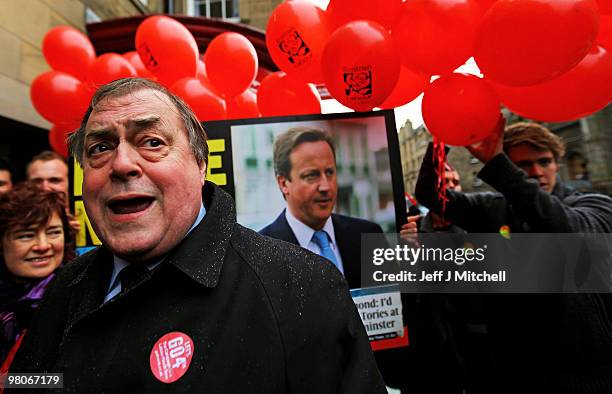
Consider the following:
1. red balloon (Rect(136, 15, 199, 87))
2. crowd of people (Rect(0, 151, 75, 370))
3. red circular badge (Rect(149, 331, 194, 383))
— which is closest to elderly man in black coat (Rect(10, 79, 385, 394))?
red circular badge (Rect(149, 331, 194, 383))

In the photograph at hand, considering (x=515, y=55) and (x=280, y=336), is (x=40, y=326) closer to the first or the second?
(x=280, y=336)

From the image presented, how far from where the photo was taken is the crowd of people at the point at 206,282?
102cm

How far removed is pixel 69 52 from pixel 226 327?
3.24 metres

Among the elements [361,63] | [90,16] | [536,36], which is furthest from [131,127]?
[90,16]

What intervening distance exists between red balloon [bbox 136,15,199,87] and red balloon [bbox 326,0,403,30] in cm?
145

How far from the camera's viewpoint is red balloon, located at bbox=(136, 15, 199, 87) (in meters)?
2.94

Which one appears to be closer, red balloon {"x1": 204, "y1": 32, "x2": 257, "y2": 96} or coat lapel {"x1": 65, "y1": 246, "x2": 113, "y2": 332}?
coat lapel {"x1": 65, "y1": 246, "x2": 113, "y2": 332}

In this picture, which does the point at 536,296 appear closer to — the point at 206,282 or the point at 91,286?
the point at 206,282

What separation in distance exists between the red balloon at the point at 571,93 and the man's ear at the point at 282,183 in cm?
126

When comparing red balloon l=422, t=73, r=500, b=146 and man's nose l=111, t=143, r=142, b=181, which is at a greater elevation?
red balloon l=422, t=73, r=500, b=146

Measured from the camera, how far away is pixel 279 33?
2168mm

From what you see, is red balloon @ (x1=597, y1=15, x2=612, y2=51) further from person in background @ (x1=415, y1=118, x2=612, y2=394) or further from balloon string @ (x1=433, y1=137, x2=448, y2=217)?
balloon string @ (x1=433, y1=137, x2=448, y2=217)

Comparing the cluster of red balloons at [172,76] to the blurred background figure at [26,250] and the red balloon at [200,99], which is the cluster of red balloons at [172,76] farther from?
the blurred background figure at [26,250]

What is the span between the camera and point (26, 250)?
1.96 m
